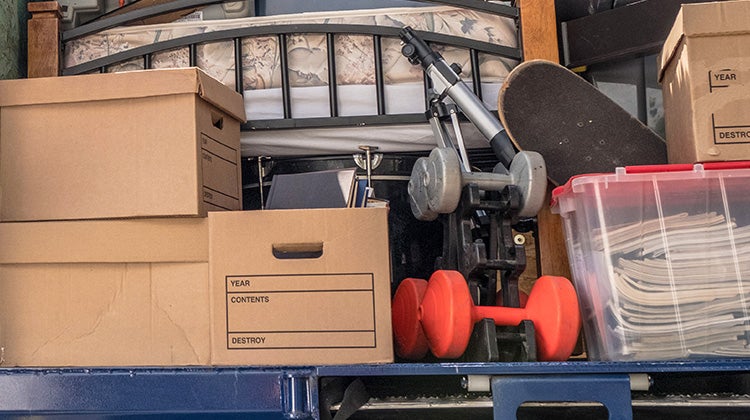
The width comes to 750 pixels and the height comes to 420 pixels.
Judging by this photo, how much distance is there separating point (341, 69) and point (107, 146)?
24.0 inches

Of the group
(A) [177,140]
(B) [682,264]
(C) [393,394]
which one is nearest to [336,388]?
(C) [393,394]

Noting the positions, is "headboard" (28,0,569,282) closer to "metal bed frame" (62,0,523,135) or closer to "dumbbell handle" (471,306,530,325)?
"metal bed frame" (62,0,523,135)

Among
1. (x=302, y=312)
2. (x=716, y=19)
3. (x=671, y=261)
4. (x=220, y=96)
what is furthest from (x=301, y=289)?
(x=716, y=19)

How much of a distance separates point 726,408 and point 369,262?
654 millimetres

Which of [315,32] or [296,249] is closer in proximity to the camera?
[296,249]

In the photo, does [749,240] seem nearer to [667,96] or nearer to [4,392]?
[667,96]

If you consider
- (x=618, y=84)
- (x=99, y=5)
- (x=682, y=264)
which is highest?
(x=99, y=5)

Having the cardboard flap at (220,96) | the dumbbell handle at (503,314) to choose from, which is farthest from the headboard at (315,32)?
the dumbbell handle at (503,314)

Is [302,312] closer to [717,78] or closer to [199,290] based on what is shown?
[199,290]

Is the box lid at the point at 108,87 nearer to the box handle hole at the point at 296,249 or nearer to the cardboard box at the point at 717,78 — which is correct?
the box handle hole at the point at 296,249

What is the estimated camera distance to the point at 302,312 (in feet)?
4.39

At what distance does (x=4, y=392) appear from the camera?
132cm

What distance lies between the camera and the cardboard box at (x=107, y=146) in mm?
1402

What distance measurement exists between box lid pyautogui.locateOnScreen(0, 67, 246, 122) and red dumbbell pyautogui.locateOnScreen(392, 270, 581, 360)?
0.54 meters
